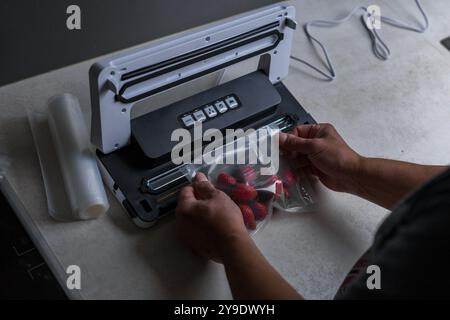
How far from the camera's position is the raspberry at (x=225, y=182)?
3.05ft

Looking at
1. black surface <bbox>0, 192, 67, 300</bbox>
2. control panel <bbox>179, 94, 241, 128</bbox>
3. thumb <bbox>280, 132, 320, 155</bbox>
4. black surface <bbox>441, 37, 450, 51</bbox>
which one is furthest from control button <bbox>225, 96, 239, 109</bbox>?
black surface <bbox>441, 37, 450, 51</bbox>

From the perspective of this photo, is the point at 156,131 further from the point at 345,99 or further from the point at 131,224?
the point at 345,99

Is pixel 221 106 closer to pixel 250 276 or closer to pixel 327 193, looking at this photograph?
pixel 327 193

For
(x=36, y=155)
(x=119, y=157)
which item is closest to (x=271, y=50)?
(x=119, y=157)

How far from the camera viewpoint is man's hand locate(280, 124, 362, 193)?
0.94m

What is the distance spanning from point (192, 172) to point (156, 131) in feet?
0.30

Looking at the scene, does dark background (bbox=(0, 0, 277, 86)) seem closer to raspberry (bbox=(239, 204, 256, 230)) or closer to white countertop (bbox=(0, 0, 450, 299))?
white countertop (bbox=(0, 0, 450, 299))

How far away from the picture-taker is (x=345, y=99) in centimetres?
115

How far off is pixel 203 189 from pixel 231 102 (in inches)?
8.2

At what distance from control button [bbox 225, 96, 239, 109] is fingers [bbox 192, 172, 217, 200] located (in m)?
0.18

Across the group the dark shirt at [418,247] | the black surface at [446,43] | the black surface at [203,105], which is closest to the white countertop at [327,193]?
the black surface at [446,43]

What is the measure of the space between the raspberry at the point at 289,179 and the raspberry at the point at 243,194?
3.0 inches

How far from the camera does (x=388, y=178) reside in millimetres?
918
